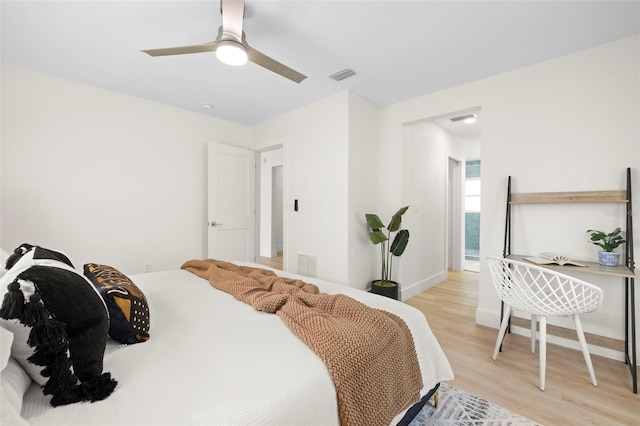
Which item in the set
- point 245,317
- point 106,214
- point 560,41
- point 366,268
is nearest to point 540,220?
point 560,41

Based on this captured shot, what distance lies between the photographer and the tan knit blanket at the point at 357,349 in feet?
3.23

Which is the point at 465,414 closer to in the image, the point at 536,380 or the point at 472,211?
the point at 536,380

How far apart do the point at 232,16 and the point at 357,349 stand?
6.52 feet

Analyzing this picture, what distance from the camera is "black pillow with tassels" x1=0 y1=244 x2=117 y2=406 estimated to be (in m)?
0.73

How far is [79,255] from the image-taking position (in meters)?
2.92

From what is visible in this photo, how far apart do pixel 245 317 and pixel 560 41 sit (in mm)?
3112

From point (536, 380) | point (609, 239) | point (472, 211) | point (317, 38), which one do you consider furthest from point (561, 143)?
point (472, 211)

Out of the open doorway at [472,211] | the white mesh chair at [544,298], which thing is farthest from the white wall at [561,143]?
the open doorway at [472,211]

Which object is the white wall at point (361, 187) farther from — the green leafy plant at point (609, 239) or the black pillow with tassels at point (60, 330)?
the black pillow with tassels at point (60, 330)

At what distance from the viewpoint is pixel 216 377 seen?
2.92 feet

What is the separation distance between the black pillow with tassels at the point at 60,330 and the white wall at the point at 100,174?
8.20 ft

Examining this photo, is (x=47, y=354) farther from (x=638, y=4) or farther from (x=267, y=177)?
(x=267, y=177)

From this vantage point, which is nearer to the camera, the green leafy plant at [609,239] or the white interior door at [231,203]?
the green leafy plant at [609,239]

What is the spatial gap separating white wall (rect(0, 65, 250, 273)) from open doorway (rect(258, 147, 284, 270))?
2.56 m
